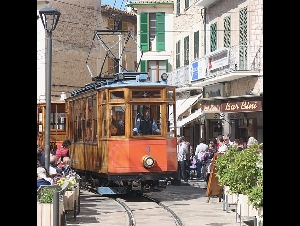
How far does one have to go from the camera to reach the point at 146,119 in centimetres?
1891

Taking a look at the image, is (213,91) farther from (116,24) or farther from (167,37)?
(116,24)

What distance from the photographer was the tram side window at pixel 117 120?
1873 centimetres

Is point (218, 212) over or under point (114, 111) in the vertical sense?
under

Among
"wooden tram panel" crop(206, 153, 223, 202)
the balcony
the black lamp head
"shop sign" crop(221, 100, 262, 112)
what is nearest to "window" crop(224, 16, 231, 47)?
the balcony

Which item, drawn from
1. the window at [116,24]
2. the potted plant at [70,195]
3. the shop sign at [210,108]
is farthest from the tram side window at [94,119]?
the window at [116,24]

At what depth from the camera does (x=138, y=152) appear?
1864cm

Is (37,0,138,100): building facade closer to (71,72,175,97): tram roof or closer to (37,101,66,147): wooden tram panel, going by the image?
(37,101,66,147): wooden tram panel

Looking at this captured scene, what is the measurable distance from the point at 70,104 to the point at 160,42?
2196 cm

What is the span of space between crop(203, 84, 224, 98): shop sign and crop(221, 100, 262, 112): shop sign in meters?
2.07

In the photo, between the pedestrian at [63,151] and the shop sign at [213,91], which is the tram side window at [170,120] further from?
the shop sign at [213,91]
